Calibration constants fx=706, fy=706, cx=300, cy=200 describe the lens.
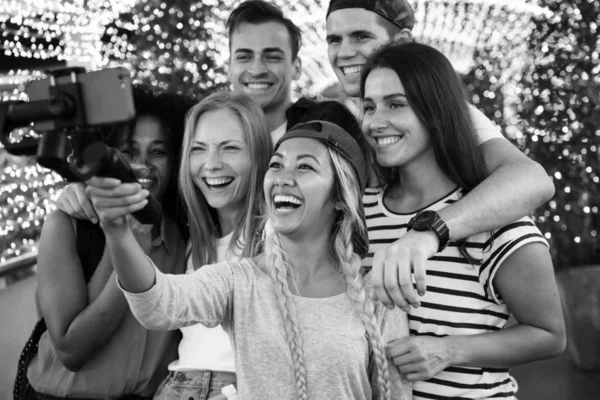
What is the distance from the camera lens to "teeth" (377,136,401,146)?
6.22 feet

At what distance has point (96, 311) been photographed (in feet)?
6.36

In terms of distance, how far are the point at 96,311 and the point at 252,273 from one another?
484 mm

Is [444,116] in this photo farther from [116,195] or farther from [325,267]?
[116,195]

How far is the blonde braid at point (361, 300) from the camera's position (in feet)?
5.47

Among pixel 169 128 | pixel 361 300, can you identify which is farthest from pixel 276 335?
pixel 169 128

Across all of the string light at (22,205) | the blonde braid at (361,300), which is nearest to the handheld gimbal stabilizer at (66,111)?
the blonde braid at (361,300)

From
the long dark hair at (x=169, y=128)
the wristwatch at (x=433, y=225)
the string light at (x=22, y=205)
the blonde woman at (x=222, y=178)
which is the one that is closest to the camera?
the wristwatch at (x=433, y=225)

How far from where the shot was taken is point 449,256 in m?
1.82

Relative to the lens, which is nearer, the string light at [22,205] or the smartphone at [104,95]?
the smartphone at [104,95]

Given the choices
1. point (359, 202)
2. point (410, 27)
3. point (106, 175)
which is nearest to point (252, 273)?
point (359, 202)

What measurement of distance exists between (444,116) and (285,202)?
479 mm

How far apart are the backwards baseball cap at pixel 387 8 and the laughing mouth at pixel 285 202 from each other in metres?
0.96

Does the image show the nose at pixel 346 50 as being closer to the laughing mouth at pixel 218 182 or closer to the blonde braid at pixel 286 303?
the laughing mouth at pixel 218 182

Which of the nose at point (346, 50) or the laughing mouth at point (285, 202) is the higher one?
the nose at point (346, 50)
